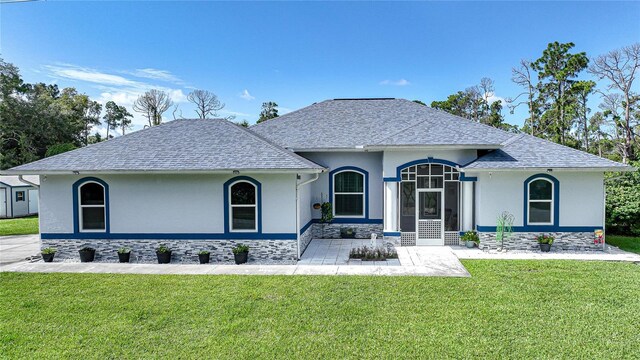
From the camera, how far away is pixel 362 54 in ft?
70.7

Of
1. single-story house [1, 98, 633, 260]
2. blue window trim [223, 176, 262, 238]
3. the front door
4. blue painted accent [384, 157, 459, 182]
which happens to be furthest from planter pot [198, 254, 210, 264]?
the front door

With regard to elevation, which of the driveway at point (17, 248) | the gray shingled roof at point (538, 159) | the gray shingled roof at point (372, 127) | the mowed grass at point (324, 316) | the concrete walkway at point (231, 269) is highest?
the gray shingled roof at point (372, 127)

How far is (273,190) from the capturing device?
37.9ft

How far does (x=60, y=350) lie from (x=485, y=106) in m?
49.8

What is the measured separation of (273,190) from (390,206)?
4.65 meters

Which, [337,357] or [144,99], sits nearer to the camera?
[337,357]

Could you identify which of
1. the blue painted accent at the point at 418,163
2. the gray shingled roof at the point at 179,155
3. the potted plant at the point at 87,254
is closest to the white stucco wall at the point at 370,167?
the blue painted accent at the point at 418,163

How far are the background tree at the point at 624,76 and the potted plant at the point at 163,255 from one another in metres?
36.5

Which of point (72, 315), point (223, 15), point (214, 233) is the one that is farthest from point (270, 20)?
point (72, 315)

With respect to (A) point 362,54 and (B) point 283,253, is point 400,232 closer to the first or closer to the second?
(B) point 283,253

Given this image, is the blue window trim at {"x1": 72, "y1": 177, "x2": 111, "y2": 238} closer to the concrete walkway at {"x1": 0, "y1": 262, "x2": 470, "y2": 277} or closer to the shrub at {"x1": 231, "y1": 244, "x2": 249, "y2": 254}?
the concrete walkway at {"x1": 0, "y1": 262, "x2": 470, "y2": 277}

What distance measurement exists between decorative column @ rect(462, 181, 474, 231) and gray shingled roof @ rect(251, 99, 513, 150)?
1722 millimetres

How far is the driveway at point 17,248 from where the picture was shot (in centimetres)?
1244

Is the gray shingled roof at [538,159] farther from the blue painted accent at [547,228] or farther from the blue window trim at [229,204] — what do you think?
the blue window trim at [229,204]
